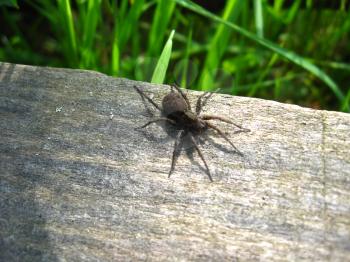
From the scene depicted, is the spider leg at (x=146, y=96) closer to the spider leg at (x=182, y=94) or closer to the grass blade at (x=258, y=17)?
the spider leg at (x=182, y=94)

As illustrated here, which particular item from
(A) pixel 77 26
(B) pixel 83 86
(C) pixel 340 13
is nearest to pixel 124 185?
(B) pixel 83 86

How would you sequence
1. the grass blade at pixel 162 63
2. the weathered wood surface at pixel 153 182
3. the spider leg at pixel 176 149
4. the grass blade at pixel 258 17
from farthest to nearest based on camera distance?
the grass blade at pixel 258 17, the grass blade at pixel 162 63, the spider leg at pixel 176 149, the weathered wood surface at pixel 153 182

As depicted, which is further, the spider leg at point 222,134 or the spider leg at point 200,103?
the spider leg at point 200,103

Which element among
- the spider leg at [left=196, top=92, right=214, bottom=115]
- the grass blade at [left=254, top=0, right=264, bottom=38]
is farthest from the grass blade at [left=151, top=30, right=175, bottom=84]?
the grass blade at [left=254, top=0, right=264, bottom=38]

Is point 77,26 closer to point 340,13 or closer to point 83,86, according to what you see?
point 83,86

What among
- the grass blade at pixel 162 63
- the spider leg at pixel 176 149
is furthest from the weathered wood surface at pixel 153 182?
the grass blade at pixel 162 63

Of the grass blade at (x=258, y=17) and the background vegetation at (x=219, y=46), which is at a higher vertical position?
the grass blade at (x=258, y=17)
